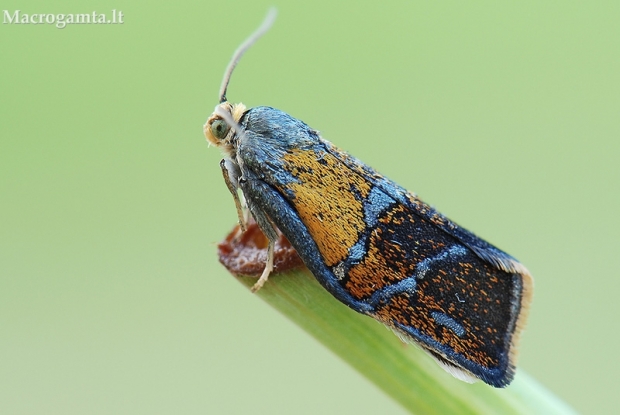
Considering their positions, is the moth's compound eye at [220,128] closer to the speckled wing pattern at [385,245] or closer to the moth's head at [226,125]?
the moth's head at [226,125]

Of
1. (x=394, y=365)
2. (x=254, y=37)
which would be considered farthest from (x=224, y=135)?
(x=394, y=365)

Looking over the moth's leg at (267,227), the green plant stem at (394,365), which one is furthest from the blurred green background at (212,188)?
the green plant stem at (394,365)

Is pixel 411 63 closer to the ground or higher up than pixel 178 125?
higher up

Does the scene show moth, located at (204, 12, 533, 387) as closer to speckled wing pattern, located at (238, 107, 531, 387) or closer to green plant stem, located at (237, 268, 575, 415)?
speckled wing pattern, located at (238, 107, 531, 387)

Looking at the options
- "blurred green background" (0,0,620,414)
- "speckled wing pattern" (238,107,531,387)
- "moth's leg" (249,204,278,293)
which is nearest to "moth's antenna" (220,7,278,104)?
"speckled wing pattern" (238,107,531,387)

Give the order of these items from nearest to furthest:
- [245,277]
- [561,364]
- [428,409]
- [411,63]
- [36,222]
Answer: [428,409], [245,277], [561,364], [36,222], [411,63]

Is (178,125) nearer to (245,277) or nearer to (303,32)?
(303,32)

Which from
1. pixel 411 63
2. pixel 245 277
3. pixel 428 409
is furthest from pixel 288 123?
pixel 411 63

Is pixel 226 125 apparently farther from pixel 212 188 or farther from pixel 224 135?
pixel 212 188
